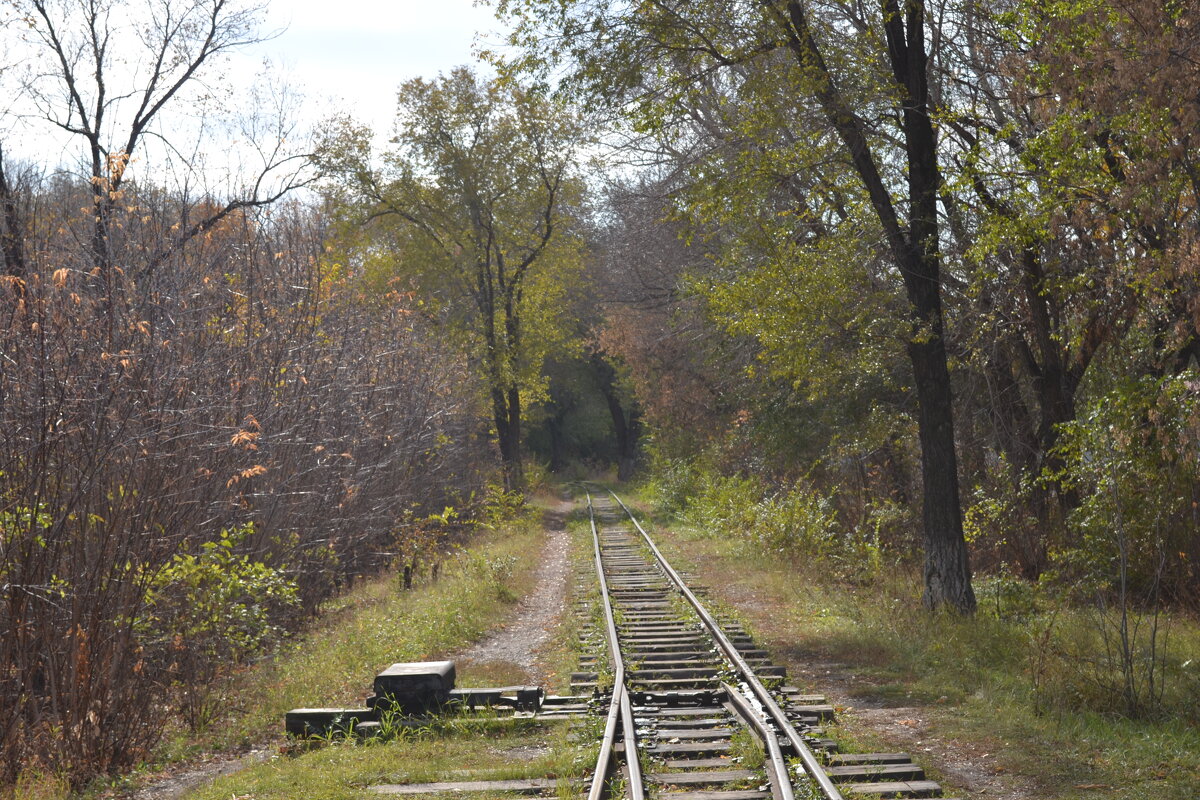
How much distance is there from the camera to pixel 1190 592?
13.7 metres

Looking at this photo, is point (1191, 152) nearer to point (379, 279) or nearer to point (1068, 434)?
point (1068, 434)

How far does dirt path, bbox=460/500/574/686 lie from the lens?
12787mm

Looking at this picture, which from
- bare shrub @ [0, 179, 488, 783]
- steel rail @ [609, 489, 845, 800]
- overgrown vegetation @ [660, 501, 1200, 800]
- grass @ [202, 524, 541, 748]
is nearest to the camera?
steel rail @ [609, 489, 845, 800]

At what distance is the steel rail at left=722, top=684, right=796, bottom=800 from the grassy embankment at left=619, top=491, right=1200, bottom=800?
2.10 ft

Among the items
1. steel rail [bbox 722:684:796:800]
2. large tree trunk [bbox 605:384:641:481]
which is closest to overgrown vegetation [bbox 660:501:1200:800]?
steel rail [bbox 722:684:796:800]

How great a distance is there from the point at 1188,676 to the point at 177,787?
8.49 metres

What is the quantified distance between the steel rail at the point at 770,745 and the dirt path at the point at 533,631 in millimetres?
2705

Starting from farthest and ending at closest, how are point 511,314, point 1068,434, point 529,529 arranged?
1. point 511,314
2. point 529,529
3. point 1068,434

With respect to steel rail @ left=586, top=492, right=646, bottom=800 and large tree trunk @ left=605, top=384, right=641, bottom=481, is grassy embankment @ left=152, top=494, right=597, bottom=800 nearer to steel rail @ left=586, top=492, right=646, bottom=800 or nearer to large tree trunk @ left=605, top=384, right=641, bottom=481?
steel rail @ left=586, top=492, right=646, bottom=800

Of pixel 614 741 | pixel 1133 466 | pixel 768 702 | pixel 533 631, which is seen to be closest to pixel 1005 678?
pixel 768 702

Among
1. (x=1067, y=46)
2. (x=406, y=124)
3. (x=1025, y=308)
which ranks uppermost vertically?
(x=406, y=124)

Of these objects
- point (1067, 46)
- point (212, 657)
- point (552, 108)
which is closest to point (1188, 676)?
point (1067, 46)

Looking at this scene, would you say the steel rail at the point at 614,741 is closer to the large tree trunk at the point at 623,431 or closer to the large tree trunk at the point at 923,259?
the large tree trunk at the point at 923,259

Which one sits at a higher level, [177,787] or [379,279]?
[379,279]
